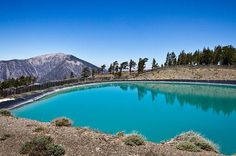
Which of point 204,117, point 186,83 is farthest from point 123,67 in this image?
point 204,117

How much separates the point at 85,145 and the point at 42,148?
6.55 feet

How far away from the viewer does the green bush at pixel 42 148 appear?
1277 centimetres

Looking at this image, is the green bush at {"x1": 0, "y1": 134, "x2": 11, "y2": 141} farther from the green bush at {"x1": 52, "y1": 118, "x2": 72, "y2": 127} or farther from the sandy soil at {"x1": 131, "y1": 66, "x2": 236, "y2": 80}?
the sandy soil at {"x1": 131, "y1": 66, "x2": 236, "y2": 80}

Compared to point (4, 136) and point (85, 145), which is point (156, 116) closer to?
point (85, 145)

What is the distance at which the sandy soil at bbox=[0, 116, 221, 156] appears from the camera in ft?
43.6

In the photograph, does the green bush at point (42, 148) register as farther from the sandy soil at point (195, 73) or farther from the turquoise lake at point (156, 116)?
the sandy soil at point (195, 73)

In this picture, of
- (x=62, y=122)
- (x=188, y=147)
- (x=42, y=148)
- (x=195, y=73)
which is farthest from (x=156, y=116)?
(x=195, y=73)

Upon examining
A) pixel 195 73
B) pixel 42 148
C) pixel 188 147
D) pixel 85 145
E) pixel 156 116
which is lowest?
pixel 156 116

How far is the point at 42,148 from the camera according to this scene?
13.1m

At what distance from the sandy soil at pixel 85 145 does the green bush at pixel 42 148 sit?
0.36 metres

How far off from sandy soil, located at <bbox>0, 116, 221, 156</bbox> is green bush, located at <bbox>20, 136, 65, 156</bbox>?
36 cm

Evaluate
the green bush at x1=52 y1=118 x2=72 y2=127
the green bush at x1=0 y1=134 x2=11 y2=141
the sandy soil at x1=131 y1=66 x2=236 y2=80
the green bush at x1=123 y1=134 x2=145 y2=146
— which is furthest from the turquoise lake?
the sandy soil at x1=131 y1=66 x2=236 y2=80

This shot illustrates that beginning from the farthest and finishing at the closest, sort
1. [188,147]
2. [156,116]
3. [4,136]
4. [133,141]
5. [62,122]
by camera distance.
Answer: [156,116]
[62,122]
[4,136]
[133,141]
[188,147]

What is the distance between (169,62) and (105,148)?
97078 millimetres
